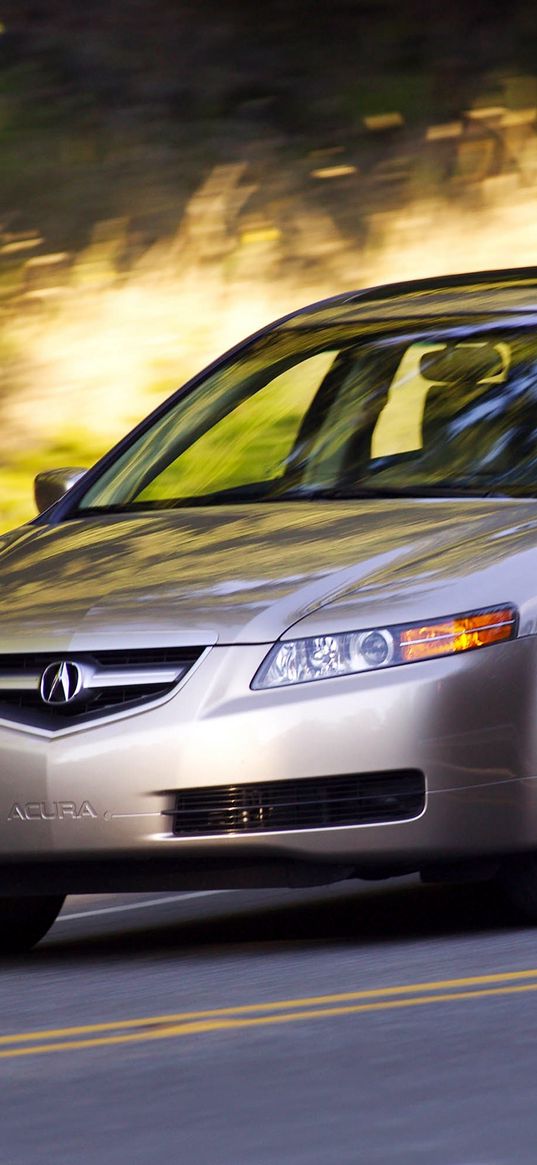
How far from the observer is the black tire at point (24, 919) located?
23.8 ft

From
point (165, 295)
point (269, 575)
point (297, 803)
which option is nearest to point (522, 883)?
point (297, 803)

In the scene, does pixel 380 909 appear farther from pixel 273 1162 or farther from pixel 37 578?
pixel 273 1162

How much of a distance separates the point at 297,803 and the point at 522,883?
69 centimetres

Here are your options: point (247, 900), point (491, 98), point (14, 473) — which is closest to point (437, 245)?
point (491, 98)

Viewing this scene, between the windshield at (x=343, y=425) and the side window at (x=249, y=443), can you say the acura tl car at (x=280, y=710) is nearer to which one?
the windshield at (x=343, y=425)

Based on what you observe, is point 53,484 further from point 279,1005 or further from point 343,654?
point 279,1005

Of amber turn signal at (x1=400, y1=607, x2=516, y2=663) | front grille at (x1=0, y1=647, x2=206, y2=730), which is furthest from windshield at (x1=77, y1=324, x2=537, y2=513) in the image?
front grille at (x1=0, y1=647, x2=206, y2=730)

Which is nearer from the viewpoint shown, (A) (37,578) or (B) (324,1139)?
(B) (324,1139)

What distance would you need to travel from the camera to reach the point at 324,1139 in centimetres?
452

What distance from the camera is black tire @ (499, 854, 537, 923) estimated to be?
674 centimetres

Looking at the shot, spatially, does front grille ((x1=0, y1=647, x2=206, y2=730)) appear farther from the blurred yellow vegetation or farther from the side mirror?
the blurred yellow vegetation

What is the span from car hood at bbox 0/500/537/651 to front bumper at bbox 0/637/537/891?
0.14m

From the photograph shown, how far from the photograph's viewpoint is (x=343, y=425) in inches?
317

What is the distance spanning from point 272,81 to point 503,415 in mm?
13006
